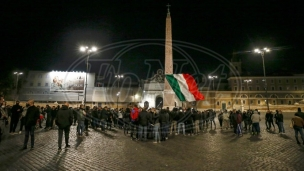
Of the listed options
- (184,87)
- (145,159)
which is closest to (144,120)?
(145,159)

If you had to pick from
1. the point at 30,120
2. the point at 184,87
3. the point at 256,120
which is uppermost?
the point at 184,87

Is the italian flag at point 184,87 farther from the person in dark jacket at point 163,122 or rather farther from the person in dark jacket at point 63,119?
the person in dark jacket at point 63,119

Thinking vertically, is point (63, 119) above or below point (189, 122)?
above

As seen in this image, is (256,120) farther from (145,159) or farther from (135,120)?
(145,159)

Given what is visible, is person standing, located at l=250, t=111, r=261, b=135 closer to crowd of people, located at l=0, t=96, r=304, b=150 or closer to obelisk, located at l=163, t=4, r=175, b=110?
crowd of people, located at l=0, t=96, r=304, b=150

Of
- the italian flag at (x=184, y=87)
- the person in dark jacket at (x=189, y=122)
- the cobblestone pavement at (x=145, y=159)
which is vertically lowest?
the cobblestone pavement at (x=145, y=159)

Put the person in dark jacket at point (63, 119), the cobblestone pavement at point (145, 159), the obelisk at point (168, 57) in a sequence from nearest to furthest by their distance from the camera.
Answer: the cobblestone pavement at point (145, 159) → the person in dark jacket at point (63, 119) → the obelisk at point (168, 57)

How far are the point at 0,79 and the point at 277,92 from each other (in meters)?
73.8

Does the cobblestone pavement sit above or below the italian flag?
below

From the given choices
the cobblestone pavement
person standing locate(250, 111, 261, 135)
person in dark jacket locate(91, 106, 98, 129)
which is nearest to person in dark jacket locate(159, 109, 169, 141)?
the cobblestone pavement

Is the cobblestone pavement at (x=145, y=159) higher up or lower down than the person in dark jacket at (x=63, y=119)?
lower down

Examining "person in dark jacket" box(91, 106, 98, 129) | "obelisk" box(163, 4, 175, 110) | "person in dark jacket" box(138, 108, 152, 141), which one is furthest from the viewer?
"obelisk" box(163, 4, 175, 110)

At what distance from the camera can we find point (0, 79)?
41.4 meters

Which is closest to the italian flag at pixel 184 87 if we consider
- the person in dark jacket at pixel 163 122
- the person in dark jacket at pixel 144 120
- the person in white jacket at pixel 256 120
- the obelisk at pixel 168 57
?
the person in white jacket at pixel 256 120
